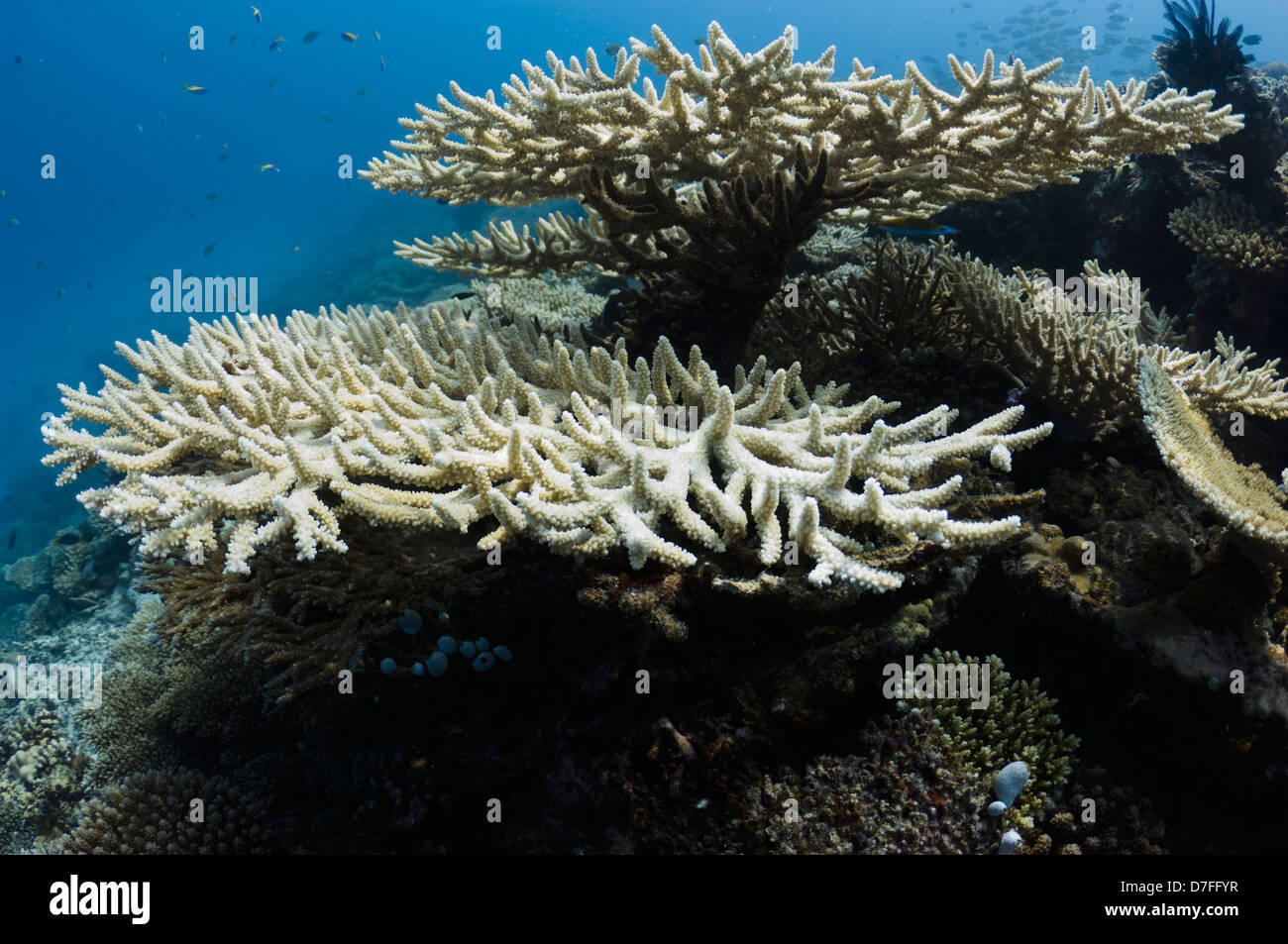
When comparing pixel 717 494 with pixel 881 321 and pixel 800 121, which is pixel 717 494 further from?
pixel 881 321

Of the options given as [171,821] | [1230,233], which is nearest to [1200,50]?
[1230,233]

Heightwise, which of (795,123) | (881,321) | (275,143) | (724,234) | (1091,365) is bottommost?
(1091,365)

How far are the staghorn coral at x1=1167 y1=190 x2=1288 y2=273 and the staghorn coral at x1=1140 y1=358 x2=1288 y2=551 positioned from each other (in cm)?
449

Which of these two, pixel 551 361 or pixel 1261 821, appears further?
pixel 551 361

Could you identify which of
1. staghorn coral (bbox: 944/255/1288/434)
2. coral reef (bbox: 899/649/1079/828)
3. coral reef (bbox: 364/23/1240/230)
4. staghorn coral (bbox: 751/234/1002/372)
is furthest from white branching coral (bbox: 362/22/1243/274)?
coral reef (bbox: 899/649/1079/828)

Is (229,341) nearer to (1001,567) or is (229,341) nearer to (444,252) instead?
(444,252)

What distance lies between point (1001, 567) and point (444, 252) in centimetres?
477

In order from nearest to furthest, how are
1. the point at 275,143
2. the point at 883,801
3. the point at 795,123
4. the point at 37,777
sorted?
the point at 883,801
the point at 795,123
the point at 37,777
the point at 275,143

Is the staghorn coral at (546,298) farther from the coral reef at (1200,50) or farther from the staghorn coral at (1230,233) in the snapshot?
the coral reef at (1200,50)

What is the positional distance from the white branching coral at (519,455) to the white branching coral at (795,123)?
4.11 feet

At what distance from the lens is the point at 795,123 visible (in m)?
3.62

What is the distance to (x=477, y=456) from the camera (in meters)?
2.73

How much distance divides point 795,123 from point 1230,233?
18.2 ft

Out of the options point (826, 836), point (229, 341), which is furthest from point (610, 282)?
point (826, 836)
